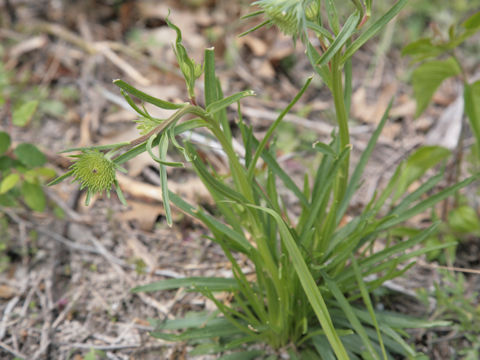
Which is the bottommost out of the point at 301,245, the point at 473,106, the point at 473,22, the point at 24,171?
the point at 301,245

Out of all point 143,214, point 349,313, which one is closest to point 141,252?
point 143,214

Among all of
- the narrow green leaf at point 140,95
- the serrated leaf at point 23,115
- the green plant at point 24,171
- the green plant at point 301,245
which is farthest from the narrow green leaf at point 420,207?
the serrated leaf at point 23,115

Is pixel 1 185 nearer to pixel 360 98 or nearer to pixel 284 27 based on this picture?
pixel 284 27

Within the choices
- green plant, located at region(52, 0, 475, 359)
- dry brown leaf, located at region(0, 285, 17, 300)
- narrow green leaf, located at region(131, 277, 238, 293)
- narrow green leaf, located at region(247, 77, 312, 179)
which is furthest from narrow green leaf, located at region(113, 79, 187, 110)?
dry brown leaf, located at region(0, 285, 17, 300)

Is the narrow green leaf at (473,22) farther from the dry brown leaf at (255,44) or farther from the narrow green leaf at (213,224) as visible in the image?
the dry brown leaf at (255,44)

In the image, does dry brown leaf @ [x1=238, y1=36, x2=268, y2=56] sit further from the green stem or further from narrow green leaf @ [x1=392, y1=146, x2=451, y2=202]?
the green stem

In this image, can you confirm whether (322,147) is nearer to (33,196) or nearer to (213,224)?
(213,224)
